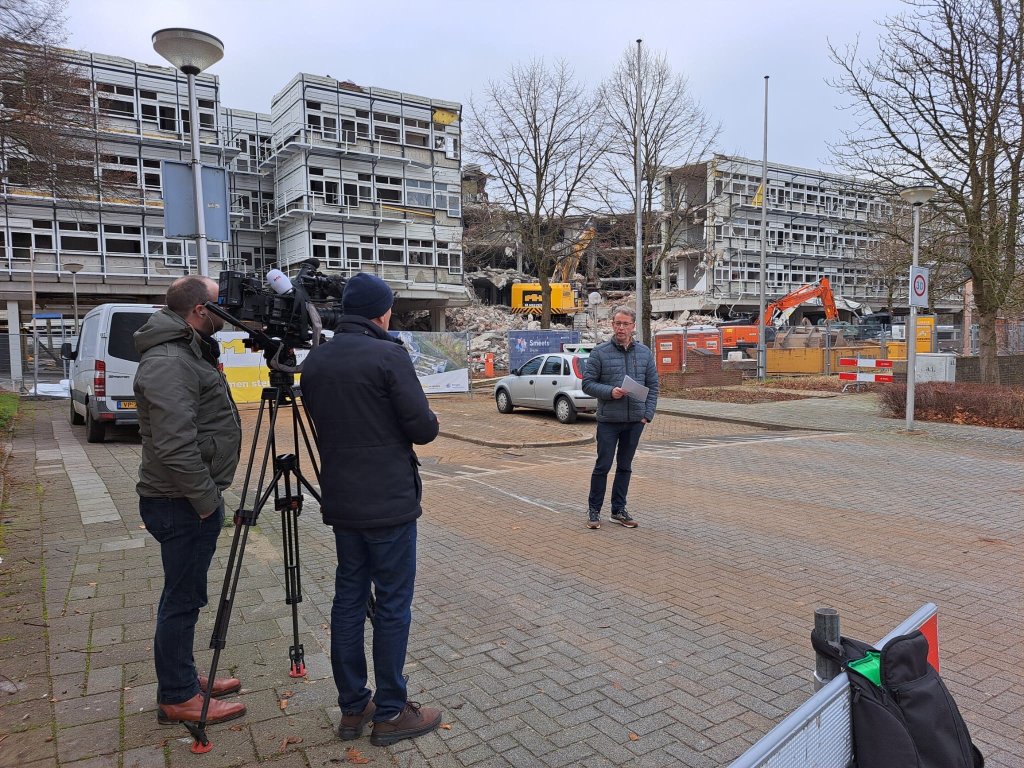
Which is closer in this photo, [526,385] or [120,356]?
[120,356]

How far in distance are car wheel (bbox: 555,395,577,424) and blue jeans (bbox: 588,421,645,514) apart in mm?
9114

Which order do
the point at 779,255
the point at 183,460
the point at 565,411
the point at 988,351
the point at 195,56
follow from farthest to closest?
1. the point at 779,255
2. the point at 988,351
3. the point at 565,411
4. the point at 195,56
5. the point at 183,460

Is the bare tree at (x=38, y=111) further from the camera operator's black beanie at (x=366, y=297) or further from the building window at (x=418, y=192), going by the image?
the building window at (x=418, y=192)

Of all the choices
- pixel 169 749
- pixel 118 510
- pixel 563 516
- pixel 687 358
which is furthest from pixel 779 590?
pixel 687 358

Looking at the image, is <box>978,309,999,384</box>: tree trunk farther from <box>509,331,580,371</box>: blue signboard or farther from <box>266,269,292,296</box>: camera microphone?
<box>266,269,292,296</box>: camera microphone

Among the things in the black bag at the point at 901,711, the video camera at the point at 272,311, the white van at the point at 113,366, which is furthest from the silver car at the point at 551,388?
the black bag at the point at 901,711

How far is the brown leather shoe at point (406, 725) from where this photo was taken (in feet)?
9.89

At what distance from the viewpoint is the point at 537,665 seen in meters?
3.79

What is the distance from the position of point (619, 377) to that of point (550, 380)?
397 inches

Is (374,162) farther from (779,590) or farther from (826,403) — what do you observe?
(779,590)

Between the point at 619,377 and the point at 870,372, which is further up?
the point at 619,377

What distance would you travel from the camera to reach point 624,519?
6.73 metres

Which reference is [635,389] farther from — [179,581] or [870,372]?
[870,372]

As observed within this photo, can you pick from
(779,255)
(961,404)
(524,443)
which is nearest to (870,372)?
(961,404)
